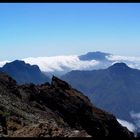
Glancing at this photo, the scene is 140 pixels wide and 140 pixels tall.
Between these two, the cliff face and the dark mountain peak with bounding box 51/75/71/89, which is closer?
the cliff face

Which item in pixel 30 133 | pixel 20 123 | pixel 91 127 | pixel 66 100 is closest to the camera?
pixel 30 133

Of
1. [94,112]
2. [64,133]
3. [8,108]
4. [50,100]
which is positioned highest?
[64,133]

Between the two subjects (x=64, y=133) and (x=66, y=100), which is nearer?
(x=64, y=133)

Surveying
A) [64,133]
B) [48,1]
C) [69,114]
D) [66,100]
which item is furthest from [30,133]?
[66,100]

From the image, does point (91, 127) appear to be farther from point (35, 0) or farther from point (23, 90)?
point (35, 0)

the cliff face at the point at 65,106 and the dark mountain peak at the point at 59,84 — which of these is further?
the dark mountain peak at the point at 59,84

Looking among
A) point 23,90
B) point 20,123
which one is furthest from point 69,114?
point 20,123

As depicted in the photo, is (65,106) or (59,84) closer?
(65,106)

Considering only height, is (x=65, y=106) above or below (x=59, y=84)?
below

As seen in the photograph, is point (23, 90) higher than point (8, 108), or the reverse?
point (8, 108)

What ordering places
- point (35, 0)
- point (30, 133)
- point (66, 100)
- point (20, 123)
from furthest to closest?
point (66, 100)
point (20, 123)
point (30, 133)
point (35, 0)
